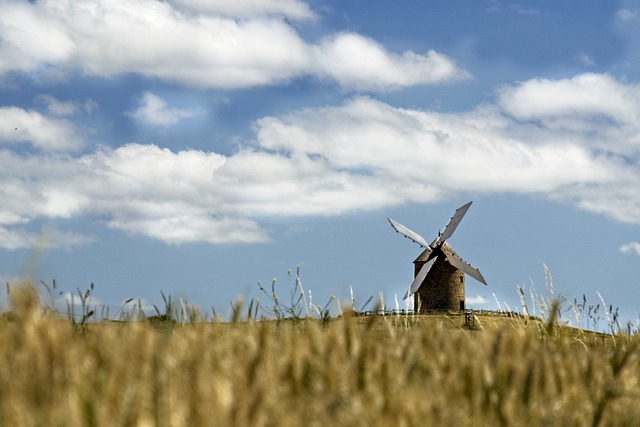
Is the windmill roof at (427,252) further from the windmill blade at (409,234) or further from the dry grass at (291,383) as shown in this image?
the dry grass at (291,383)

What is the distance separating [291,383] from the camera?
298 centimetres

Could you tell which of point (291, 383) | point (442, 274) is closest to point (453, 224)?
point (442, 274)

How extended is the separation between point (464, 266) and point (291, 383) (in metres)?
42.5

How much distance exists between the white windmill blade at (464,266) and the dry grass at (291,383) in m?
40.8

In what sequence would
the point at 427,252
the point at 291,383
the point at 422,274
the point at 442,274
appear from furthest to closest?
the point at 427,252, the point at 442,274, the point at 422,274, the point at 291,383

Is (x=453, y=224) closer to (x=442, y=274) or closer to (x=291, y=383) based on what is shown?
(x=442, y=274)

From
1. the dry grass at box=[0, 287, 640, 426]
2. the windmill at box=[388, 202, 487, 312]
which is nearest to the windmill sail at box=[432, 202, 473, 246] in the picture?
the windmill at box=[388, 202, 487, 312]

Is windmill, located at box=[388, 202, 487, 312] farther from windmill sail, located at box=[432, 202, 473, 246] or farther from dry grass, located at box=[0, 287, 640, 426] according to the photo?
dry grass, located at box=[0, 287, 640, 426]

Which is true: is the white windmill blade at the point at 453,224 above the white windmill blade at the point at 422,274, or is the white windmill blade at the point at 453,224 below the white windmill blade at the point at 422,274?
above

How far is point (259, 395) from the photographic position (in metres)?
2.20

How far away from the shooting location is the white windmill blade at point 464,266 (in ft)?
146

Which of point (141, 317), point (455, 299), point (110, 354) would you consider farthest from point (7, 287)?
point (455, 299)

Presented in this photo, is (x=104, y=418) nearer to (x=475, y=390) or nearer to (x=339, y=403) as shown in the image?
(x=339, y=403)

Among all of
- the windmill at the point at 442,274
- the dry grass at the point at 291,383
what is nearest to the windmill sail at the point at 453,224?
the windmill at the point at 442,274
